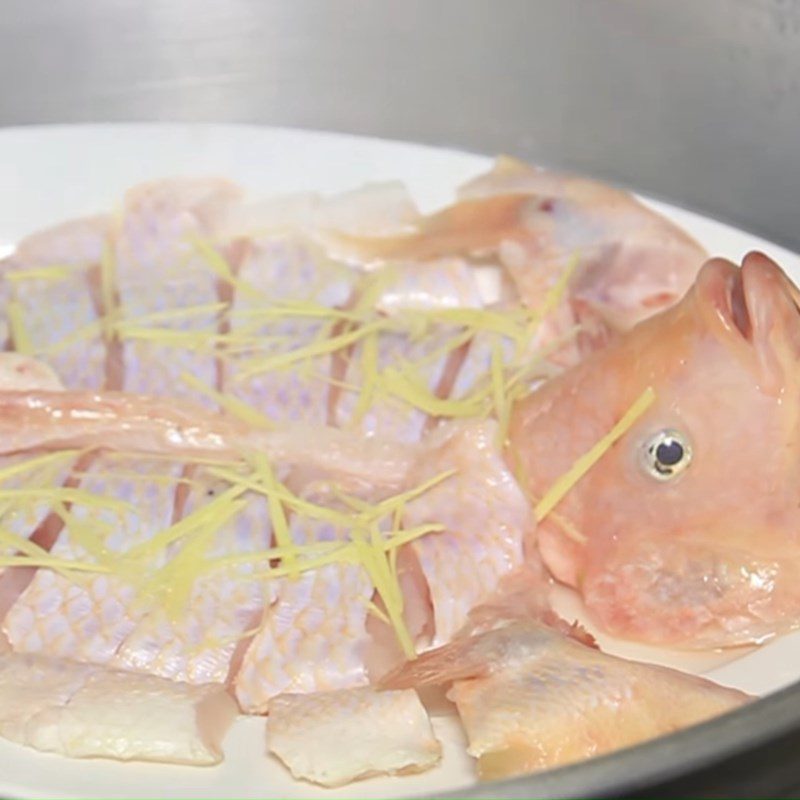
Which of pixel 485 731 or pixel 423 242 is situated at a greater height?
pixel 423 242

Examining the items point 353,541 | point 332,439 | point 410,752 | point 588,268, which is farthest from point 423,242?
point 410,752

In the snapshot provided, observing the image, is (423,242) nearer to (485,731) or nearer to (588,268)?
(588,268)

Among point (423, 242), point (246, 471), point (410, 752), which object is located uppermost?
point (423, 242)

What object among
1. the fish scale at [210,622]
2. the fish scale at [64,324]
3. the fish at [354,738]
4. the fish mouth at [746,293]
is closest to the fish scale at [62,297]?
the fish scale at [64,324]

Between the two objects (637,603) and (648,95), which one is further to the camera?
(648,95)

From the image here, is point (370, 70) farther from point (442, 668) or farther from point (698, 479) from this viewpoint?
point (442, 668)

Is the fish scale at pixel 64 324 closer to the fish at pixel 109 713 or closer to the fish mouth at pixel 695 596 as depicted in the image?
the fish at pixel 109 713

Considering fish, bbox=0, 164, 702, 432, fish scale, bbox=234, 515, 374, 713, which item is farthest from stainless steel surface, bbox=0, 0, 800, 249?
fish scale, bbox=234, 515, 374, 713

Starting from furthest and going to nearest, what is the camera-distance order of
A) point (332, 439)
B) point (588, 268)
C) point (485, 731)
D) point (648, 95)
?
point (648, 95) → point (588, 268) → point (332, 439) → point (485, 731)
